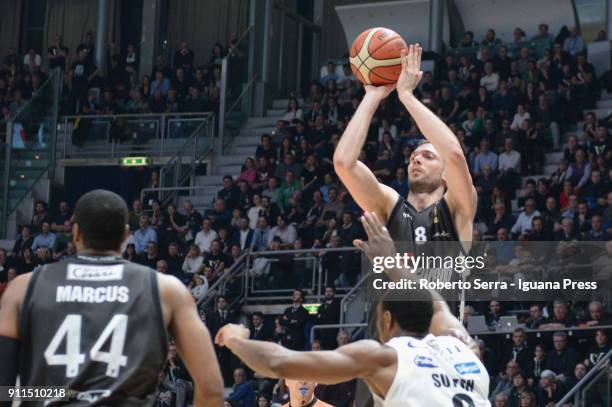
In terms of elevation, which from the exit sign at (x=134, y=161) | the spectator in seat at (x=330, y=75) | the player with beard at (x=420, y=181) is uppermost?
the spectator in seat at (x=330, y=75)

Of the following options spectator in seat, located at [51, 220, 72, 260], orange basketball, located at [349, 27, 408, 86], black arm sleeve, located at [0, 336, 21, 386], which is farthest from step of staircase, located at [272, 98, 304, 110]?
black arm sleeve, located at [0, 336, 21, 386]

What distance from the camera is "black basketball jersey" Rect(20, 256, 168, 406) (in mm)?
4406

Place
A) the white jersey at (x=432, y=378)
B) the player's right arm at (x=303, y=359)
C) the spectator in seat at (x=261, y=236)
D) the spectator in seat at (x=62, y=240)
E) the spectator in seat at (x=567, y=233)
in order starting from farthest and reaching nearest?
the spectator in seat at (x=62, y=240), the spectator in seat at (x=261, y=236), the spectator in seat at (x=567, y=233), the white jersey at (x=432, y=378), the player's right arm at (x=303, y=359)

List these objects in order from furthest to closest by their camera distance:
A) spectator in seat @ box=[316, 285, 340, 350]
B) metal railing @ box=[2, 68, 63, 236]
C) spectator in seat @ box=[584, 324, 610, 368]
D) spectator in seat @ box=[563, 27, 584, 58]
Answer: metal railing @ box=[2, 68, 63, 236] → spectator in seat @ box=[563, 27, 584, 58] → spectator in seat @ box=[316, 285, 340, 350] → spectator in seat @ box=[584, 324, 610, 368]

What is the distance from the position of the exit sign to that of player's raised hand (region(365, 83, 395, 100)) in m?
15.7

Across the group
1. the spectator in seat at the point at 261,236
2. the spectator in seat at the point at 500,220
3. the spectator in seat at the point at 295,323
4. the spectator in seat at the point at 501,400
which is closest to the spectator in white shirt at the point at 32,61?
the spectator in seat at the point at 261,236

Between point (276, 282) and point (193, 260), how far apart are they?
1.59m

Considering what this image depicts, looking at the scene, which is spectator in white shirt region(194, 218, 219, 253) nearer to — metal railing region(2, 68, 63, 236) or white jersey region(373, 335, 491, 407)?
metal railing region(2, 68, 63, 236)

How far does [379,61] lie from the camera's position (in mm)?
7434

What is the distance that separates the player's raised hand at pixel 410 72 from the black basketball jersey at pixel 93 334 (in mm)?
2844

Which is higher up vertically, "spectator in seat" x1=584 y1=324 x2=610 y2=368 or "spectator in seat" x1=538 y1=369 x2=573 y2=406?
"spectator in seat" x1=584 y1=324 x2=610 y2=368

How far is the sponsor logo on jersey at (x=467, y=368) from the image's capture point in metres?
4.96

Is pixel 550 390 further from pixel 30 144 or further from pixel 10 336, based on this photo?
pixel 30 144

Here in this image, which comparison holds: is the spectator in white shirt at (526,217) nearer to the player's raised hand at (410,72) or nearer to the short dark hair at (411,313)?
the player's raised hand at (410,72)
